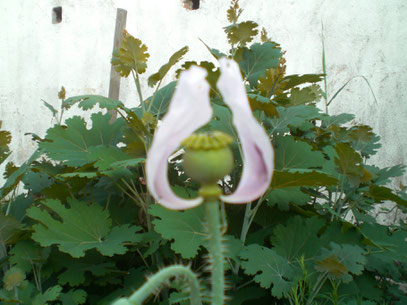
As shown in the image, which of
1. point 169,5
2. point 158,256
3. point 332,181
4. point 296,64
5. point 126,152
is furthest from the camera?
point 169,5

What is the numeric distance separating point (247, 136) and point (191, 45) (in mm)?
4197

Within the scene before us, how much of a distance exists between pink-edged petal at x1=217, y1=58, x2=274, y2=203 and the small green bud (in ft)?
0.05

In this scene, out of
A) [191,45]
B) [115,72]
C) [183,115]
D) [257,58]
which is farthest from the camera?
[191,45]

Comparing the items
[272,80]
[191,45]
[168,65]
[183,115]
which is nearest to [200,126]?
[183,115]

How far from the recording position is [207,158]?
0.26 m

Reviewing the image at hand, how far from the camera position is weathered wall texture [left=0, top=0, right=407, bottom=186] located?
11.1ft

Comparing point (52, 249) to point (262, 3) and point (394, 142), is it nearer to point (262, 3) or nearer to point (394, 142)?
point (394, 142)

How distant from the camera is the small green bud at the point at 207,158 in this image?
26 cm

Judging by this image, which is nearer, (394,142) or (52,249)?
(52,249)

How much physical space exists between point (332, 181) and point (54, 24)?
541 centimetres

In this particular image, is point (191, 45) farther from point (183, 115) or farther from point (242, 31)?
point (183, 115)

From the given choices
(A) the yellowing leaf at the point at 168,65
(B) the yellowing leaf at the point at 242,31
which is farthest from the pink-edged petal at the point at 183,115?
(B) the yellowing leaf at the point at 242,31

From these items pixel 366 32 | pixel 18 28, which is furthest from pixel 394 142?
pixel 18 28

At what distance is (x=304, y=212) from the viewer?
3.30 feet
